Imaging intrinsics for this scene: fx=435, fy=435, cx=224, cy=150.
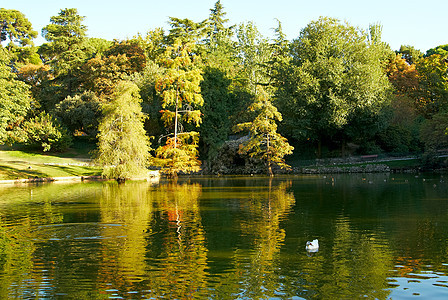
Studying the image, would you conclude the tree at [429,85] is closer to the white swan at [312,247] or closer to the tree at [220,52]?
the tree at [220,52]

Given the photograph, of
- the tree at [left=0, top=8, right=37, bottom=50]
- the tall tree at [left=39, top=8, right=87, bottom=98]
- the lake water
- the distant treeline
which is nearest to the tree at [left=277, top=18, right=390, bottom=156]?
the distant treeline

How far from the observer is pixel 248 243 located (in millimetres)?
13828

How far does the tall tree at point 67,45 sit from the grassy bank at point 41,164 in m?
14.8

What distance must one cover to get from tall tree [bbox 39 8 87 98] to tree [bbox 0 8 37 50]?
1045cm

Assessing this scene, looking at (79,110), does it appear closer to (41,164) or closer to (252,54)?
(41,164)

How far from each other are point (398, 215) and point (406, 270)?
887cm

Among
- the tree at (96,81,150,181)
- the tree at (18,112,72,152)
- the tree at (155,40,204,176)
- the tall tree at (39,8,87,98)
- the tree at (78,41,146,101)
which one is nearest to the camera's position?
the tree at (96,81,150,181)

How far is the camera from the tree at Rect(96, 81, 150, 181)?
39.4 meters

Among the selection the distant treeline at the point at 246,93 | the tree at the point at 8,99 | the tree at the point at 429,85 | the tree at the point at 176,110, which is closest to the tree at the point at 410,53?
the distant treeline at the point at 246,93

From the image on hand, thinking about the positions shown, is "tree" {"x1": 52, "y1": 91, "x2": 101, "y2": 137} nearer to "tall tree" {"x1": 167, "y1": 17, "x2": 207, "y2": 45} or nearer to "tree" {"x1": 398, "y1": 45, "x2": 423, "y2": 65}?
"tall tree" {"x1": 167, "y1": 17, "x2": 207, "y2": 45}

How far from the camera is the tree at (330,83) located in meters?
51.0

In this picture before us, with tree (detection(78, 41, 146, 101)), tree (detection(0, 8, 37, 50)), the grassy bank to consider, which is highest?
tree (detection(0, 8, 37, 50))

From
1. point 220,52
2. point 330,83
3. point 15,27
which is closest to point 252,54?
point 220,52

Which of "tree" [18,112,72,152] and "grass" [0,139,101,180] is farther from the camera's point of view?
"tree" [18,112,72,152]
